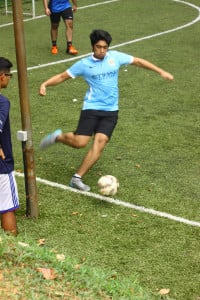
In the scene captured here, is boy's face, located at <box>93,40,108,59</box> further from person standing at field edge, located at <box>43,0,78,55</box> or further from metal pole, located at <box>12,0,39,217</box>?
person standing at field edge, located at <box>43,0,78,55</box>

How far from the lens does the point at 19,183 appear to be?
795 centimetres

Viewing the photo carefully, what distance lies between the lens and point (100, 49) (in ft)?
24.6

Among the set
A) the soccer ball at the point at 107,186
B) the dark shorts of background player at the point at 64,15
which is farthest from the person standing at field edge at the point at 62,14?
the soccer ball at the point at 107,186

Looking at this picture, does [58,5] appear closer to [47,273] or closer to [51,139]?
[51,139]

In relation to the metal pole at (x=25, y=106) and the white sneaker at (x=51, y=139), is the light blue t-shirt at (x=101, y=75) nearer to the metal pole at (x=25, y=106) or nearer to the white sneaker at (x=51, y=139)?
the white sneaker at (x=51, y=139)

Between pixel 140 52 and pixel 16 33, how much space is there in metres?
9.00

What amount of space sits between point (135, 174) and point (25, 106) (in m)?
2.09

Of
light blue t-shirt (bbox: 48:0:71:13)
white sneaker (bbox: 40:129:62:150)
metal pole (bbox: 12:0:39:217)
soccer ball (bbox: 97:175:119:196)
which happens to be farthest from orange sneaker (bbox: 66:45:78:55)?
metal pole (bbox: 12:0:39:217)

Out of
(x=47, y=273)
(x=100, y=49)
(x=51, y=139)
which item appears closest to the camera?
(x=47, y=273)

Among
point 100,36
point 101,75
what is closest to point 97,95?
point 101,75

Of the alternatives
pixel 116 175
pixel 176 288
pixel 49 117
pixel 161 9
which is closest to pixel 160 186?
pixel 116 175

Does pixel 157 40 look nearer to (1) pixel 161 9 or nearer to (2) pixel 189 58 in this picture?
(2) pixel 189 58

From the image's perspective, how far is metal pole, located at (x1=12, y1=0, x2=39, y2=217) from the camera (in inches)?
255

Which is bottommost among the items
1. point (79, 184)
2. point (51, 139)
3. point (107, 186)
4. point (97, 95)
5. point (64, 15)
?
point (79, 184)
